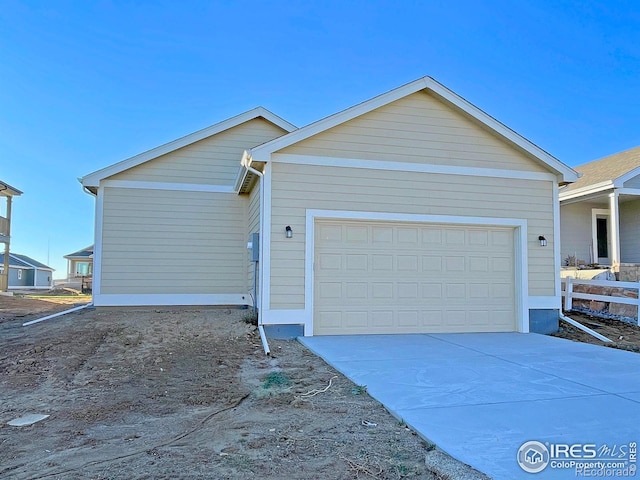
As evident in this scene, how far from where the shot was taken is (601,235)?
51.9 ft

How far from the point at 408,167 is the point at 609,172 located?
9.69 metres

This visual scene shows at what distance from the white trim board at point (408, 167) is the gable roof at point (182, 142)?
4.34 m

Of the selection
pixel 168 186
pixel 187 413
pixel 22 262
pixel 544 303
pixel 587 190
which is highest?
pixel 587 190

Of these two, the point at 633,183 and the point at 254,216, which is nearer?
the point at 254,216

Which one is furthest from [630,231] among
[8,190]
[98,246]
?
[8,190]

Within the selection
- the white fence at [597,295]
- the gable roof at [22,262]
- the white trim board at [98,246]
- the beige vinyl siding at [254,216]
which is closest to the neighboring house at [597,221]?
the white fence at [597,295]

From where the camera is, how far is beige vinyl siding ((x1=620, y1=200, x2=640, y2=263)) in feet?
50.1

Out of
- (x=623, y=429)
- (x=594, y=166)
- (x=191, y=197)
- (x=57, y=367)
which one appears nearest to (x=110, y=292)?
(x=191, y=197)

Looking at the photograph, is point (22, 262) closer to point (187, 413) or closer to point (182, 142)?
point (182, 142)

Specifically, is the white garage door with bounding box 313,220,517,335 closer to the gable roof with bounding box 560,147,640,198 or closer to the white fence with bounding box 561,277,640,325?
the white fence with bounding box 561,277,640,325

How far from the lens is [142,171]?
11562 mm

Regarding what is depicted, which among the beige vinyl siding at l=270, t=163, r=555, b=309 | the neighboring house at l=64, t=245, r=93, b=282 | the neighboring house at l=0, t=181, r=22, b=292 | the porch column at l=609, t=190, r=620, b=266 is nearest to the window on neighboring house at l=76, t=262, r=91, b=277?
the neighboring house at l=64, t=245, r=93, b=282

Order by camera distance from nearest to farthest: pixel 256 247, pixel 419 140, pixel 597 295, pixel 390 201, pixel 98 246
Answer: pixel 256 247, pixel 390 201, pixel 419 140, pixel 597 295, pixel 98 246

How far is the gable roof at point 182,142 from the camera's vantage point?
11125 mm
